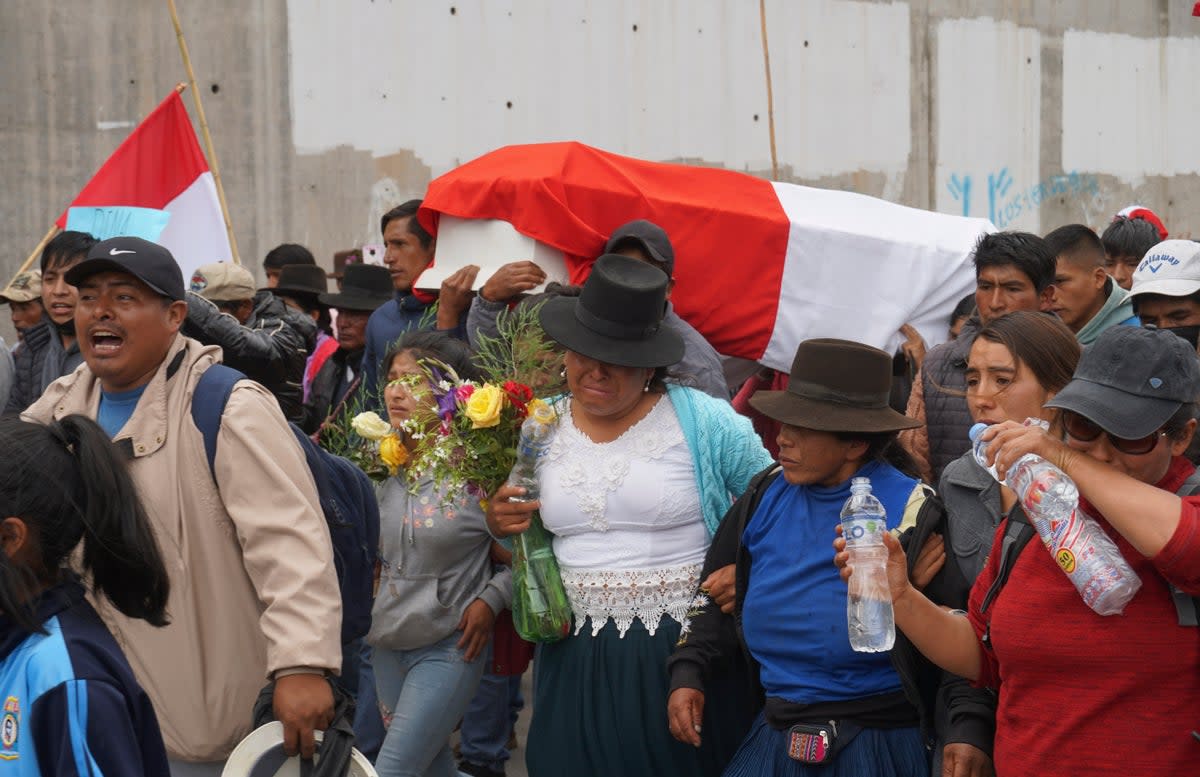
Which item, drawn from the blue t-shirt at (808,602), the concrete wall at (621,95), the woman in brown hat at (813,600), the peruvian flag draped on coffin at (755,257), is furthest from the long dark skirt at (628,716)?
the concrete wall at (621,95)

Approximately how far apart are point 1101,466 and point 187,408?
2073 millimetres

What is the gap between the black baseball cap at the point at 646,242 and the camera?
16.1ft

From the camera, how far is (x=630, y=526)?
3.88m

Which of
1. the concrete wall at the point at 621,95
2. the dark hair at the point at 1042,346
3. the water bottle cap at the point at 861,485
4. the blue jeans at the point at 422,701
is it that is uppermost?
the concrete wall at the point at 621,95

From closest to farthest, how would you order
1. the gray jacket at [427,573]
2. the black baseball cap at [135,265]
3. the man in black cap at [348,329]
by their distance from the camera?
the black baseball cap at [135,265] → the gray jacket at [427,573] → the man in black cap at [348,329]

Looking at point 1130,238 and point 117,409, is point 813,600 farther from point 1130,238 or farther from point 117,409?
point 1130,238

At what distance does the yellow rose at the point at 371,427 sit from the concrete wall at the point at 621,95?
24.5 feet

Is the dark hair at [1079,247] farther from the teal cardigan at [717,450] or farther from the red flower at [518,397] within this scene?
the red flower at [518,397]

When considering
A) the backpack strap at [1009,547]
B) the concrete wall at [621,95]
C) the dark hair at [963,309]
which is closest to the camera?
the backpack strap at [1009,547]

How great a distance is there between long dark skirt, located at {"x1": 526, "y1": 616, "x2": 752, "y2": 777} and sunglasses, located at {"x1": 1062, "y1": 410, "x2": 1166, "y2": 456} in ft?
4.96

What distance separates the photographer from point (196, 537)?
3.25 m

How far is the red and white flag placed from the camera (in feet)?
25.5

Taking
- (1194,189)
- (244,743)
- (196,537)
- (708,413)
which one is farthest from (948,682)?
(1194,189)

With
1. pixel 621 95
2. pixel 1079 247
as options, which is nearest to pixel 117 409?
pixel 1079 247
